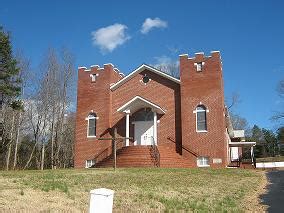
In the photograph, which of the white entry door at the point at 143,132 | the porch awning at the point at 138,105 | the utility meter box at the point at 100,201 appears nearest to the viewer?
the utility meter box at the point at 100,201

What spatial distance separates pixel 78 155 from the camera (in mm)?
32875

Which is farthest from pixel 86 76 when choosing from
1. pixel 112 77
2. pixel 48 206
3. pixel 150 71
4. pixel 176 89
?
pixel 48 206

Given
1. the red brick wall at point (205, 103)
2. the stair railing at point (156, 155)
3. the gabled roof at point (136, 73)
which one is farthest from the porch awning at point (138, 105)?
the stair railing at point (156, 155)

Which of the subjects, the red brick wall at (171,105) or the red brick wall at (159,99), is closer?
the red brick wall at (171,105)

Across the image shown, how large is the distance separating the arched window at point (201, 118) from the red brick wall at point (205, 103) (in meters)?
0.26

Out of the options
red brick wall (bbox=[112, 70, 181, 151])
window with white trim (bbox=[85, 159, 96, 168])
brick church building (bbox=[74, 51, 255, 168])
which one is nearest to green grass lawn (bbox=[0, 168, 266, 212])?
brick church building (bbox=[74, 51, 255, 168])

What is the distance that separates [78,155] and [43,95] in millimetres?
12180

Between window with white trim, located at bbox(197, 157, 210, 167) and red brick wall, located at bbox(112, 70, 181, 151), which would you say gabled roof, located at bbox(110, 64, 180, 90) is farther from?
window with white trim, located at bbox(197, 157, 210, 167)

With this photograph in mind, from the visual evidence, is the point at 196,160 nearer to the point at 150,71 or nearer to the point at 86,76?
the point at 150,71

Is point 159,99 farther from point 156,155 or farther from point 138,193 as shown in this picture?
point 138,193

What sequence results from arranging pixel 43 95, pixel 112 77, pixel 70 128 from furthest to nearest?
pixel 70 128 → pixel 43 95 → pixel 112 77

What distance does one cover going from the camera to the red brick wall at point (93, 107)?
32.5 m

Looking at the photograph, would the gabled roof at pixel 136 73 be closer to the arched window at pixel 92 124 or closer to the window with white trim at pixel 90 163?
the arched window at pixel 92 124

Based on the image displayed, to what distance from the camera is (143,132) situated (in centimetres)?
3159
